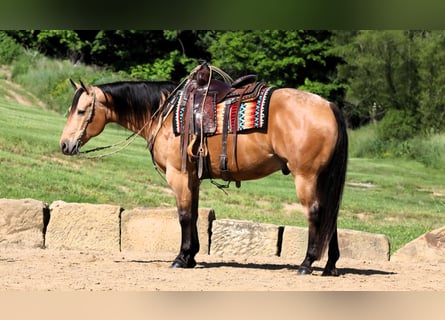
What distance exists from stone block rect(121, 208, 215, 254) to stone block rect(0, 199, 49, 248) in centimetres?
88

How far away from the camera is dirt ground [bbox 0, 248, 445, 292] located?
607 centimetres

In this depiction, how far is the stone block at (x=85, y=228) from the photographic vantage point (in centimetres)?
899

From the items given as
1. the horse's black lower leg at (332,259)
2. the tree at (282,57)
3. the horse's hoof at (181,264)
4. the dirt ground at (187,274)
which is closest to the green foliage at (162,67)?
the tree at (282,57)

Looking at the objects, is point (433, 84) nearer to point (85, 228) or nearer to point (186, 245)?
point (85, 228)

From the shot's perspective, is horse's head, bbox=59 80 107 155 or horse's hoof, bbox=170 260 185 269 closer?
horse's hoof, bbox=170 260 185 269

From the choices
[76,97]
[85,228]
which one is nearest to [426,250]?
[85,228]

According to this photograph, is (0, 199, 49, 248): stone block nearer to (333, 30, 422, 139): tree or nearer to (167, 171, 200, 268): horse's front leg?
(167, 171, 200, 268): horse's front leg

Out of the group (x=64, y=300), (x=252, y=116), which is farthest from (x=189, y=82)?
(x=64, y=300)

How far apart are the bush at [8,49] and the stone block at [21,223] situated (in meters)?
→ 10.2

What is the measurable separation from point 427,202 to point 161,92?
8853 mm

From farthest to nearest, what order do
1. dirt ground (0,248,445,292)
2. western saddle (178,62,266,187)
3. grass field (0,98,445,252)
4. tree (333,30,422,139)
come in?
tree (333,30,422,139)
grass field (0,98,445,252)
western saddle (178,62,266,187)
dirt ground (0,248,445,292)

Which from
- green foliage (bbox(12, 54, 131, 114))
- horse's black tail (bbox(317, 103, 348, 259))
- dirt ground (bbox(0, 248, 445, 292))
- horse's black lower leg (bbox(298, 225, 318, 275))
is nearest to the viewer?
dirt ground (bbox(0, 248, 445, 292))

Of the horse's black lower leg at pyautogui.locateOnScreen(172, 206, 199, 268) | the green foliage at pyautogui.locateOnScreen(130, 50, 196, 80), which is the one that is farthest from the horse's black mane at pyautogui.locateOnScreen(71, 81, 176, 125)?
the green foliage at pyautogui.locateOnScreen(130, 50, 196, 80)

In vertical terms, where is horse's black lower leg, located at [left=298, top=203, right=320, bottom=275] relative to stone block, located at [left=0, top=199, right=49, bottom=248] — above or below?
above
